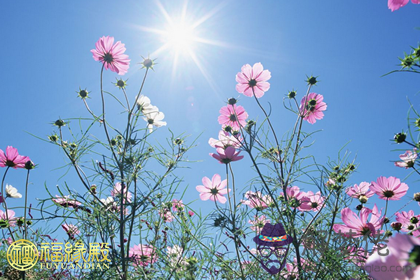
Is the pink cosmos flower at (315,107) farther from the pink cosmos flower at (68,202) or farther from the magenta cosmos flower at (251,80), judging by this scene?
the pink cosmos flower at (68,202)

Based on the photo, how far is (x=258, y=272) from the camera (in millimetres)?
1082

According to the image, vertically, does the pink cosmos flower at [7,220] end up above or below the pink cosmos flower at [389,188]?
above

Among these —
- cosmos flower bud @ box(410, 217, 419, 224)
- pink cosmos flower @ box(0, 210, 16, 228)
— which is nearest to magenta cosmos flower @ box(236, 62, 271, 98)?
cosmos flower bud @ box(410, 217, 419, 224)

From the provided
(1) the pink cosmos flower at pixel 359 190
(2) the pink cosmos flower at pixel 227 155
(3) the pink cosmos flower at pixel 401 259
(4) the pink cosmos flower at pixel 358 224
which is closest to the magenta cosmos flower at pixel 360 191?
(1) the pink cosmos flower at pixel 359 190

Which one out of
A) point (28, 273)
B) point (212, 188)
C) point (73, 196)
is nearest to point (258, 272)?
point (212, 188)

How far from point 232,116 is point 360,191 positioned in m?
0.71

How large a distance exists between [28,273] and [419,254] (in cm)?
160

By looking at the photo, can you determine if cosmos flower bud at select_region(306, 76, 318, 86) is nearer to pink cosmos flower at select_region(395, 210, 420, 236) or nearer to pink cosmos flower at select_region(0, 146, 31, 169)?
pink cosmos flower at select_region(395, 210, 420, 236)

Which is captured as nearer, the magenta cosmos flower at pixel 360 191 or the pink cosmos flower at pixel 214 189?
the magenta cosmos flower at pixel 360 191

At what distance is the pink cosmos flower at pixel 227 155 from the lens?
1199 millimetres

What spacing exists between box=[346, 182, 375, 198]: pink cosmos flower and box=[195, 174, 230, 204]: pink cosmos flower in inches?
23.4

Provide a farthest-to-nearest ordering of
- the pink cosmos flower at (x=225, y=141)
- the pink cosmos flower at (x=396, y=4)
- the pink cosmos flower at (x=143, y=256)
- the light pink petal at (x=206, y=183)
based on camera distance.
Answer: the light pink petal at (x=206, y=183) < the pink cosmos flower at (x=225, y=141) < the pink cosmos flower at (x=143, y=256) < the pink cosmos flower at (x=396, y=4)

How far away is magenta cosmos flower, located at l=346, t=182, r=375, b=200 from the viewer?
120 cm

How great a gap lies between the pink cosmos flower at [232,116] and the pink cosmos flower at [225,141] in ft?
0.24
